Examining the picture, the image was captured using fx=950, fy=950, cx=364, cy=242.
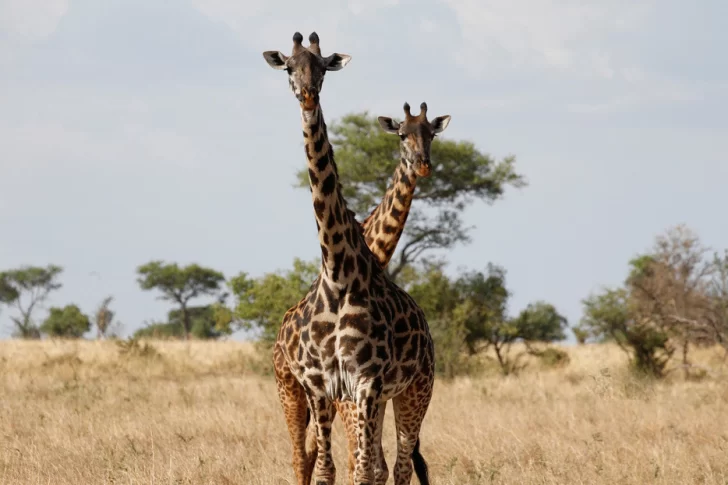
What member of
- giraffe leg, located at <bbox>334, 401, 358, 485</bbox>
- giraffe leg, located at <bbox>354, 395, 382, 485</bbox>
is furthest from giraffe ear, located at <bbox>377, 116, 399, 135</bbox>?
giraffe leg, located at <bbox>354, 395, 382, 485</bbox>

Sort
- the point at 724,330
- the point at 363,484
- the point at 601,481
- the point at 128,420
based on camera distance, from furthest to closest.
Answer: the point at 724,330 → the point at 128,420 → the point at 601,481 → the point at 363,484

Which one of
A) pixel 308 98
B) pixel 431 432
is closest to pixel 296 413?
pixel 308 98

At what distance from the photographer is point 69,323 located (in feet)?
144

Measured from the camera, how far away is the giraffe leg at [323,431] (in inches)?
245

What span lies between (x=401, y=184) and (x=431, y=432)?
4.41 metres

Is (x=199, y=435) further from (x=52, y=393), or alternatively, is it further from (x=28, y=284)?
(x=28, y=284)

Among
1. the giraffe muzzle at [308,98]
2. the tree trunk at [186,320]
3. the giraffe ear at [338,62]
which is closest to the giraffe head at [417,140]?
the giraffe ear at [338,62]

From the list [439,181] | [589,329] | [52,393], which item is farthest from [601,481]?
[589,329]

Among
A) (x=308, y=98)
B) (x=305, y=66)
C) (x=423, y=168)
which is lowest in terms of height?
(x=423, y=168)

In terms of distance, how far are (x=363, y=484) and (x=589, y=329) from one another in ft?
117

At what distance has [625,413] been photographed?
39.5 ft

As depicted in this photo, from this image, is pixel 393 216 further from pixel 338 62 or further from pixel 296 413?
pixel 338 62

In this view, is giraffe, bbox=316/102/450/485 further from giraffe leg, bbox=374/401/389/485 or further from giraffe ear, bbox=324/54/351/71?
A: giraffe ear, bbox=324/54/351/71

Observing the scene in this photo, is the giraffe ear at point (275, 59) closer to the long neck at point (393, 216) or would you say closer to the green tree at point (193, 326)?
the long neck at point (393, 216)
